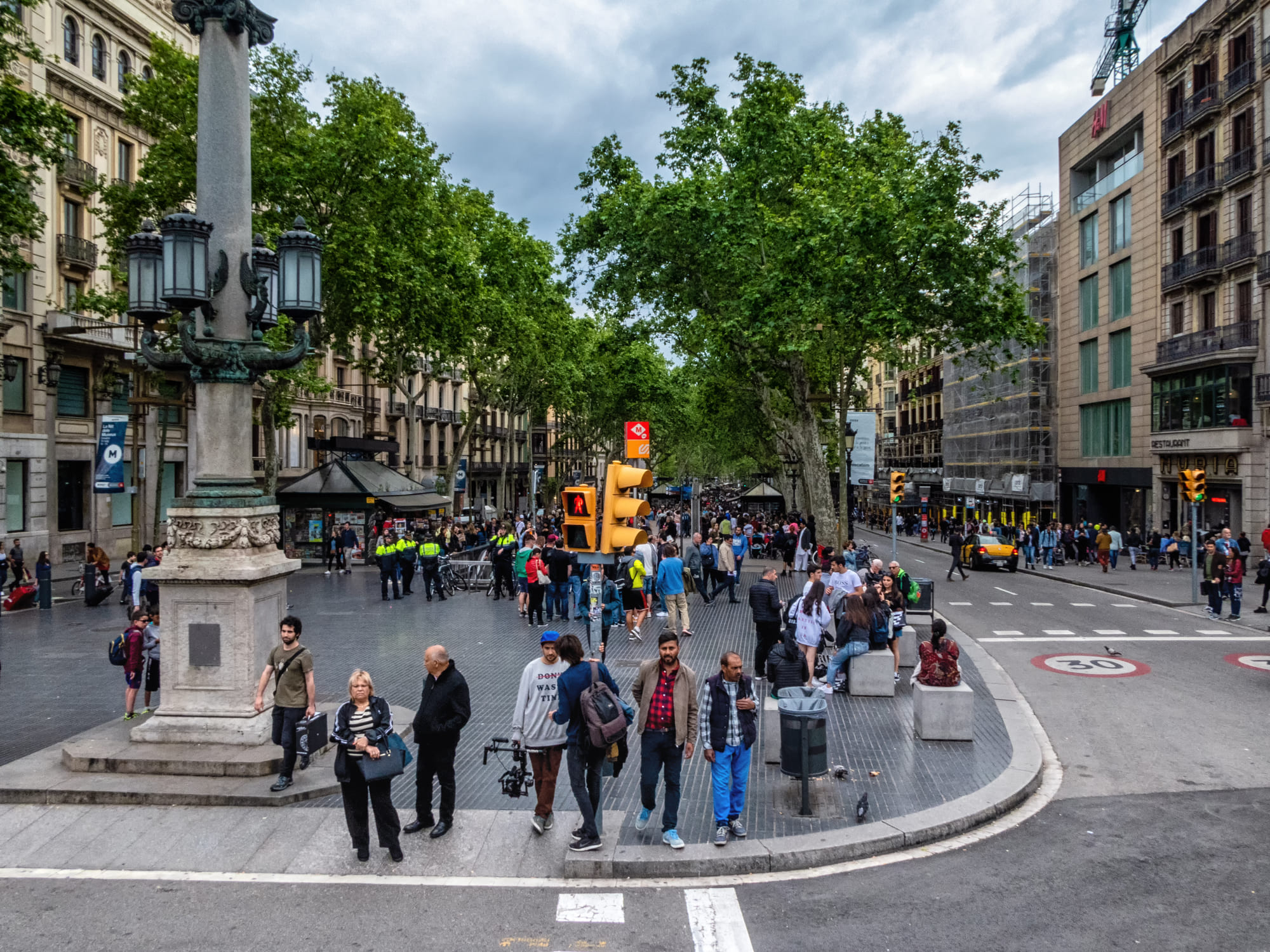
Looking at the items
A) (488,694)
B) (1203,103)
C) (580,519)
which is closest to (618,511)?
(580,519)

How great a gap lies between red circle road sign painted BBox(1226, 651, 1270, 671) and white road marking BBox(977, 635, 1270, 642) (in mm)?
1516

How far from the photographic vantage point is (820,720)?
7.57 meters

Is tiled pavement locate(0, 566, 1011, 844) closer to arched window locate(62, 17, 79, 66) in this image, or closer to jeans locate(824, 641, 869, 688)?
jeans locate(824, 641, 869, 688)

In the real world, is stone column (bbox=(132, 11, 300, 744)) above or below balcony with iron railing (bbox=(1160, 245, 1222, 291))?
below

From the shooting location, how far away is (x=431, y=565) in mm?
21609

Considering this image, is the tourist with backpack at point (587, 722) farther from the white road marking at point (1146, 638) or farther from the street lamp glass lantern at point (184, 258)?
the white road marking at point (1146, 638)

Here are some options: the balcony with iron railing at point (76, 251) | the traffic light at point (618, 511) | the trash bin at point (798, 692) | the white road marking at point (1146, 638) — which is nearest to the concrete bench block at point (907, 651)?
the white road marking at point (1146, 638)

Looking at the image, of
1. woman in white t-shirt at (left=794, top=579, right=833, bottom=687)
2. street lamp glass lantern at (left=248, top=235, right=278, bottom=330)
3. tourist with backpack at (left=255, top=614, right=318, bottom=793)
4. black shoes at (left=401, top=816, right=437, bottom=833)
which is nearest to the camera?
black shoes at (left=401, top=816, right=437, bottom=833)

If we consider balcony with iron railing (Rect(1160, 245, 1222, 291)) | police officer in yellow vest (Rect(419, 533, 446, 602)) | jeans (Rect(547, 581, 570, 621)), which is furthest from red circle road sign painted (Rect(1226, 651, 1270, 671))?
balcony with iron railing (Rect(1160, 245, 1222, 291))

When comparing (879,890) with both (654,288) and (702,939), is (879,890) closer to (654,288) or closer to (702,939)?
(702,939)

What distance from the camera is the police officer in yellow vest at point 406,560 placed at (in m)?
22.0

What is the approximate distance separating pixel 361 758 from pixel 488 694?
5.57 metres

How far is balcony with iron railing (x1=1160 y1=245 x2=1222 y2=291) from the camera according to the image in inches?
1256

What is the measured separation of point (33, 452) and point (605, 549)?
26.9 meters
